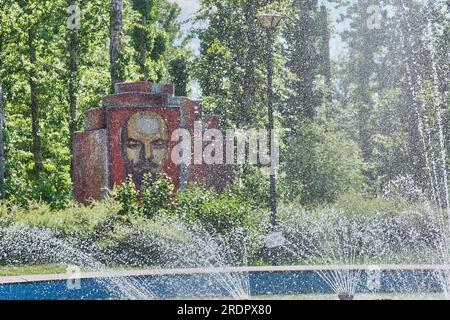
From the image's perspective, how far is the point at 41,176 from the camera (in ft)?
94.3

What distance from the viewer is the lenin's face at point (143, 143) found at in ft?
73.8

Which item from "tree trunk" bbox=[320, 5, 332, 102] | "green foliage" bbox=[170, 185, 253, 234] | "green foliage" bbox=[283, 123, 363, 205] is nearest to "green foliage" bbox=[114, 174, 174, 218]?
"green foliage" bbox=[170, 185, 253, 234]

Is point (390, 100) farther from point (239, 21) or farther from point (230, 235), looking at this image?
point (230, 235)

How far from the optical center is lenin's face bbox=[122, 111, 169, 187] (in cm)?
2248

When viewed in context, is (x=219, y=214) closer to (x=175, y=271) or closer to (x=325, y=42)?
(x=175, y=271)

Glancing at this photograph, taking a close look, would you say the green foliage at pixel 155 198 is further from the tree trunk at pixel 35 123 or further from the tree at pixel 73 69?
the tree trunk at pixel 35 123

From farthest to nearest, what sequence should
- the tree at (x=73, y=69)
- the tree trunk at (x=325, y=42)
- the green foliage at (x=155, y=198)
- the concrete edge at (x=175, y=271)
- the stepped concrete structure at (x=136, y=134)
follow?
the tree trunk at (x=325, y=42), the tree at (x=73, y=69), the stepped concrete structure at (x=136, y=134), the green foliage at (x=155, y=198), the concrete edge at (x=175, y=271)

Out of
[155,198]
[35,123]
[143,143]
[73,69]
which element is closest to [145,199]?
[155,198]

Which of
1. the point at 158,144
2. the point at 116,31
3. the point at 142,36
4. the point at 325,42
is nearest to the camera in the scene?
the point at 158,144

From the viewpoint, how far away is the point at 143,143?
2255cm

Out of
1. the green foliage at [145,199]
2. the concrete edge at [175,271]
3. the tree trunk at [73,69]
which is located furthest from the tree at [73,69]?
the concrete edge at [175,271]

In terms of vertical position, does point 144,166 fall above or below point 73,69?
below

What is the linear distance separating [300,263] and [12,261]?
5.87 m
